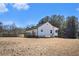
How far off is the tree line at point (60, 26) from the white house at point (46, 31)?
0.11 feet

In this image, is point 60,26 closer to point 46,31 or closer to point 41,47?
point 46,31

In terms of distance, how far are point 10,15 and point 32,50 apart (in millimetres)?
448

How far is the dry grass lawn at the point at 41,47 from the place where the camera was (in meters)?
→ 1.79

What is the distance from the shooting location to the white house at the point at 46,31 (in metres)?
1.78

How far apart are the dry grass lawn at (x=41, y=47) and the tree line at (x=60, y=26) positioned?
67mm

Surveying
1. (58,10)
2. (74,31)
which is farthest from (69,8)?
(74,31)

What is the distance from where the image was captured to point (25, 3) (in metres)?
1.82

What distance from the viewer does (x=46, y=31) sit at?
178 centimetres

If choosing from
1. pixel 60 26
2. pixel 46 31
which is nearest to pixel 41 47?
pixel 46 31

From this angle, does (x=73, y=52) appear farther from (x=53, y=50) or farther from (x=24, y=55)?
(x=24, y=55)

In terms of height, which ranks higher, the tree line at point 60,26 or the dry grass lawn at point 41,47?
the tree line at point 60,26

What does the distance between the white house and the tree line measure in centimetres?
3

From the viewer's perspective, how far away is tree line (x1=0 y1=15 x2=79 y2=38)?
70.4 inches

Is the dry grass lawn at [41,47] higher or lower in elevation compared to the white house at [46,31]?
lower
